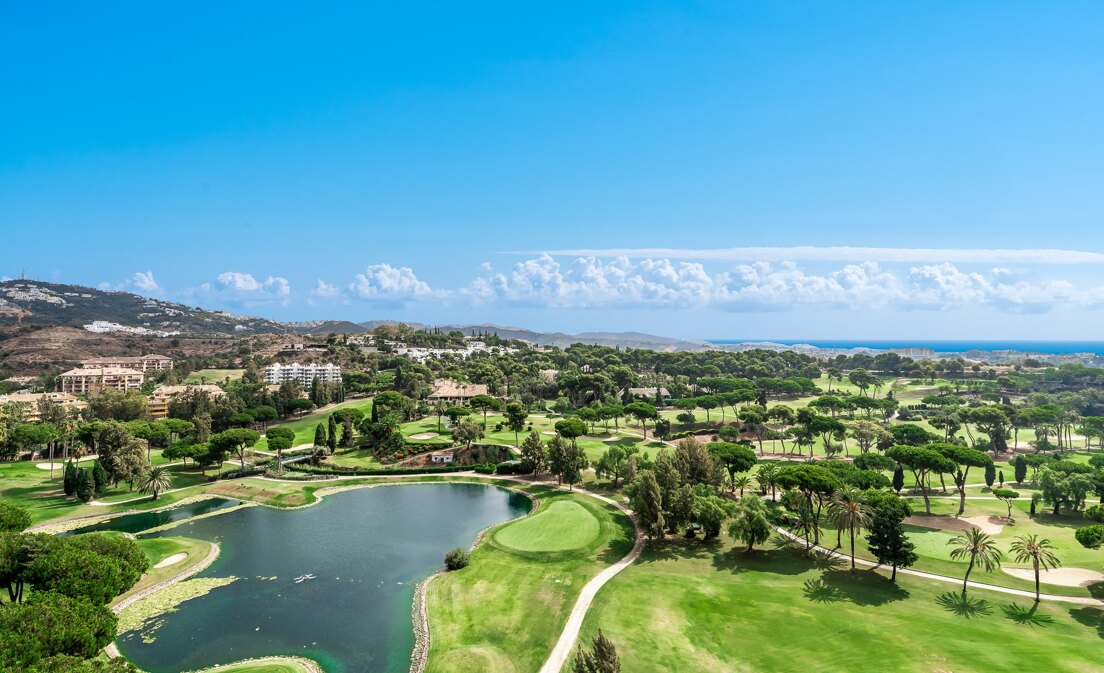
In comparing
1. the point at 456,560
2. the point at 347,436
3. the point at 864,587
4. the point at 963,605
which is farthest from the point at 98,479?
the point at 963,605

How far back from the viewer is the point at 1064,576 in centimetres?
4053

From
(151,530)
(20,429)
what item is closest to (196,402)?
(20,429)

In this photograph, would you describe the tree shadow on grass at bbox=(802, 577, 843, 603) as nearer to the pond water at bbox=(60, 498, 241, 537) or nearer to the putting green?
the putting green

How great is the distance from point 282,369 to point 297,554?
135 meters

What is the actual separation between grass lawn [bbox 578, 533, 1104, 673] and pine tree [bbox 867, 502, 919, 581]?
1676 mm

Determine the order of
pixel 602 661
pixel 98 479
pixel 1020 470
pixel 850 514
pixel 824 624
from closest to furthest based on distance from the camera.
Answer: pixel 602 661, pixel 824 624, pixel 850 514, pixel 98 479, pixel 1020 470

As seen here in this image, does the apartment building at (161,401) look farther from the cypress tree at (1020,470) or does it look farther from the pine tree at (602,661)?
the cypress tree at (1020,470)

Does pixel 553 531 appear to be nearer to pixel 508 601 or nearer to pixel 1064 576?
pixel 508 601

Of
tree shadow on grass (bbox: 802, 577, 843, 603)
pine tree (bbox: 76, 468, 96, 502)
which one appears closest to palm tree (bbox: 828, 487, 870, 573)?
tree shadow on grass (bbox: 802, 577, 843, 603)

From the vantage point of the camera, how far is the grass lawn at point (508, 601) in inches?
1271

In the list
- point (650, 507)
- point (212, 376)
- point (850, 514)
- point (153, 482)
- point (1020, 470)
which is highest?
point (850, 514)

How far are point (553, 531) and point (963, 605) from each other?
3228cm

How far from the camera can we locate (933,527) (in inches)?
2048

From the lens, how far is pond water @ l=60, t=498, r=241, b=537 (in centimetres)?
5503
